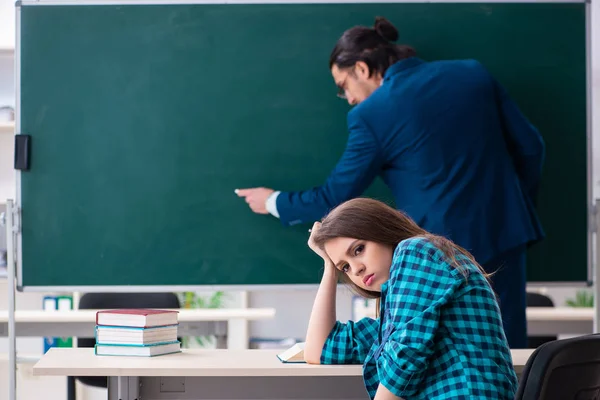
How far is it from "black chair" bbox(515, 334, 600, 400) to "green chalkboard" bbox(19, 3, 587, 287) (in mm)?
1729

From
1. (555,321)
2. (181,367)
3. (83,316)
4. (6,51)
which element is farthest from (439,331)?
(6,51)

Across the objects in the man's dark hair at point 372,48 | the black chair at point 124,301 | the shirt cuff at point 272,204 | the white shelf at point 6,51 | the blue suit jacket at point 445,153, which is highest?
the white shelf at point 6,51

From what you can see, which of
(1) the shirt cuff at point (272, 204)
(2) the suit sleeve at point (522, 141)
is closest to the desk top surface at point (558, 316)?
(2) the suit sleeve at point (522, 141)

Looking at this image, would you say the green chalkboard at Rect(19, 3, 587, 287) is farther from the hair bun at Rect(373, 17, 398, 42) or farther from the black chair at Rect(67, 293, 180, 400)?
the black chair at Rect(67, 293, 180, 400)

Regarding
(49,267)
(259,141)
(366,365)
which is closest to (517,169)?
(259,141)

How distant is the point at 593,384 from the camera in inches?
65.7

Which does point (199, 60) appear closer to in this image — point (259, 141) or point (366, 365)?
point (259, 141)

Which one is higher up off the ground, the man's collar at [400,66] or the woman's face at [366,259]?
the man's collar at [400,66]

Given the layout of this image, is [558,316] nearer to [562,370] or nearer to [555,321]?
[555,321]

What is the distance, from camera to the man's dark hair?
10.4ft

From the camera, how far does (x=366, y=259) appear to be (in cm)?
187

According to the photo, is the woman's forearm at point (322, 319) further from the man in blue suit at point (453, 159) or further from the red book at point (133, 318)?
the man in blue suit at point (453, 159)

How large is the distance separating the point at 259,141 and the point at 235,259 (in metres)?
0.49

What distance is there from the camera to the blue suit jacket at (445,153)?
296 cm
